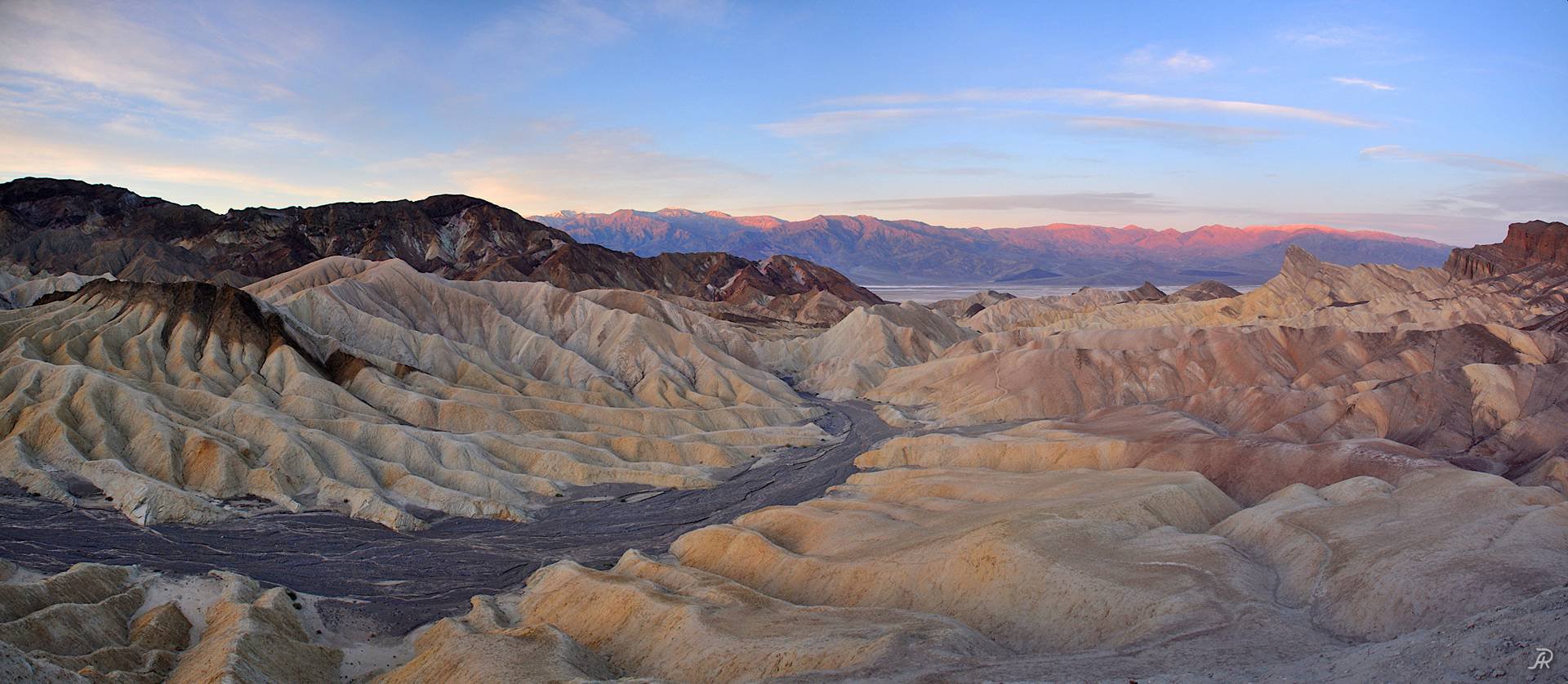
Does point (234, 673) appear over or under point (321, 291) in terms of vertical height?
under

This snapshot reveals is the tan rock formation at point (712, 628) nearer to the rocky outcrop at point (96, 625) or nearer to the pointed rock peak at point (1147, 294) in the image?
the rocky outcrop at point (96, 625)

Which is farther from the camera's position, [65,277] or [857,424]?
[65,277]

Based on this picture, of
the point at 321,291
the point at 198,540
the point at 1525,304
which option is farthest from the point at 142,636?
the point at 1525,304

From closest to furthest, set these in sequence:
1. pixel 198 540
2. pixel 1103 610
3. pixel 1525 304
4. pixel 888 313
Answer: pixel 1103 610, pixel 198 540, pixel 1525 304, pixel 888 313

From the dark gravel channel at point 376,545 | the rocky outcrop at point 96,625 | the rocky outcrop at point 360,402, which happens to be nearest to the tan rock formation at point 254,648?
the rocky outcrop at point 96,625

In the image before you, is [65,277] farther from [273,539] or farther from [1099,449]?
[1099,449]

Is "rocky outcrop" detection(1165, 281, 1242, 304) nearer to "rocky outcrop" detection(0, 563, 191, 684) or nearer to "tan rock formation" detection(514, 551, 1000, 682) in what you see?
"tan rock formation" detection(514, 551, 1000, 682)
